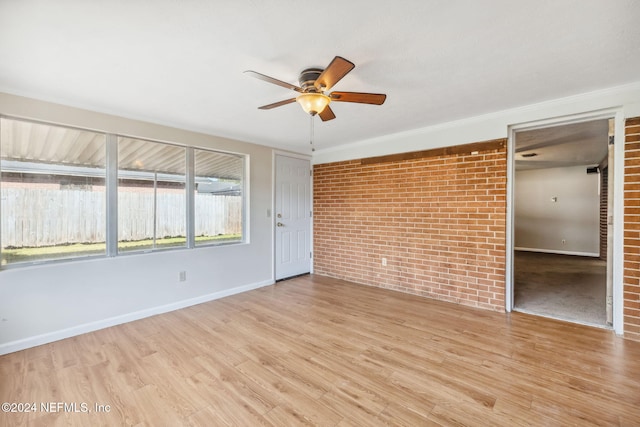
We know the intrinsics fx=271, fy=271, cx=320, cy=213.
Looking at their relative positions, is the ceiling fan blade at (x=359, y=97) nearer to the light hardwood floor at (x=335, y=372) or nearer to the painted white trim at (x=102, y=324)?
the light hardwood floor at (x=335, y=372)

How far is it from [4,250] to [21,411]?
1.48m

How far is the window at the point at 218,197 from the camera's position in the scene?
366 cm

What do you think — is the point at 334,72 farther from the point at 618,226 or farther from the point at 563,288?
the point at 563,288

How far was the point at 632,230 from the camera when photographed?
7.96 feet

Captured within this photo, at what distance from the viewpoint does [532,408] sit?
1627mm

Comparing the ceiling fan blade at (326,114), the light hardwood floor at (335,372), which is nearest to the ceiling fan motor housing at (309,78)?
the ceiling fan blade at (326,114)

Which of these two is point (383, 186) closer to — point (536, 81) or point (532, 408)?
point (536, 81)

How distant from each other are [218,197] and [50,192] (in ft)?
5.59

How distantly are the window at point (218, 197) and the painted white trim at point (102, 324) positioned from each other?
0.74 m

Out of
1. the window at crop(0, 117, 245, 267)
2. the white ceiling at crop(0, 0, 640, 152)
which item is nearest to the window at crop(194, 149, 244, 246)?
the window at crop(0, 117, 245, 267)

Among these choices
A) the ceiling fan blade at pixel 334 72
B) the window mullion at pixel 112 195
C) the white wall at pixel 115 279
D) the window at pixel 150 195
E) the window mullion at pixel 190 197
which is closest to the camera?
the ceiling fan blade at pixel 334 72

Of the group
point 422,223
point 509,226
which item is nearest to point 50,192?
point 422,223

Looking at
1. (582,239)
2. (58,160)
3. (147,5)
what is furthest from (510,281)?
(582,239)

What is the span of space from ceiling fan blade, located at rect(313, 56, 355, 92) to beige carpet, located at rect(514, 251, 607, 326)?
3.31 m
